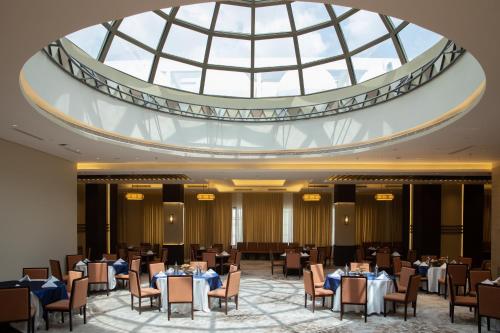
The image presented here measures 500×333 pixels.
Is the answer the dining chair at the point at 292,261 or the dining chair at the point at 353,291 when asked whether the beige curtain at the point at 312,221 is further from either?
the dining chair at the point at 353,291

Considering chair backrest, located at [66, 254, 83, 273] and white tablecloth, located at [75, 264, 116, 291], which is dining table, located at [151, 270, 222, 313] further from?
chair backrest, located at [66, 254, 83, 273]

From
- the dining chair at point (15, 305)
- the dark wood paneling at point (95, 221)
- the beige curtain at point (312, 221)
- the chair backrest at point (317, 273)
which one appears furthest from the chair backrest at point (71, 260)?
the beige curtain at point (312, 221)

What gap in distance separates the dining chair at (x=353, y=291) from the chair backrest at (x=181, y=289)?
2699 millimetres

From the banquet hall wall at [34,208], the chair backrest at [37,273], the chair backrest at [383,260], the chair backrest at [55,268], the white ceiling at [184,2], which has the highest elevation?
the white ceiling at [184,2]

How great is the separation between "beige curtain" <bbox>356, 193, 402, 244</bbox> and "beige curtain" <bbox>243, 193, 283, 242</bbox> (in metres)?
4.05

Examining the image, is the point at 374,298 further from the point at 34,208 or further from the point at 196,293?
the point at 34,208

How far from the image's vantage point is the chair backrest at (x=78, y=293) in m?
7.46

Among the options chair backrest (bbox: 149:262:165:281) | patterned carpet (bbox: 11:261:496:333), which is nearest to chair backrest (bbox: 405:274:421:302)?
patterned carpet (bbox: 11:261:496:333)

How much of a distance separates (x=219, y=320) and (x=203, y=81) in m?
5.30

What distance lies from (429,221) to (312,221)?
22.4 feet

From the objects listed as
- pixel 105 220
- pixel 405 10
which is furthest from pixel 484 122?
pixel 105 220

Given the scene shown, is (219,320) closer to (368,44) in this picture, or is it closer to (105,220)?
(368,44)

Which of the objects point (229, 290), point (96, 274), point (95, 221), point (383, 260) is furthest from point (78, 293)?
point (383, 260)

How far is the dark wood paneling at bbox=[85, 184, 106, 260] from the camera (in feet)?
55.1
